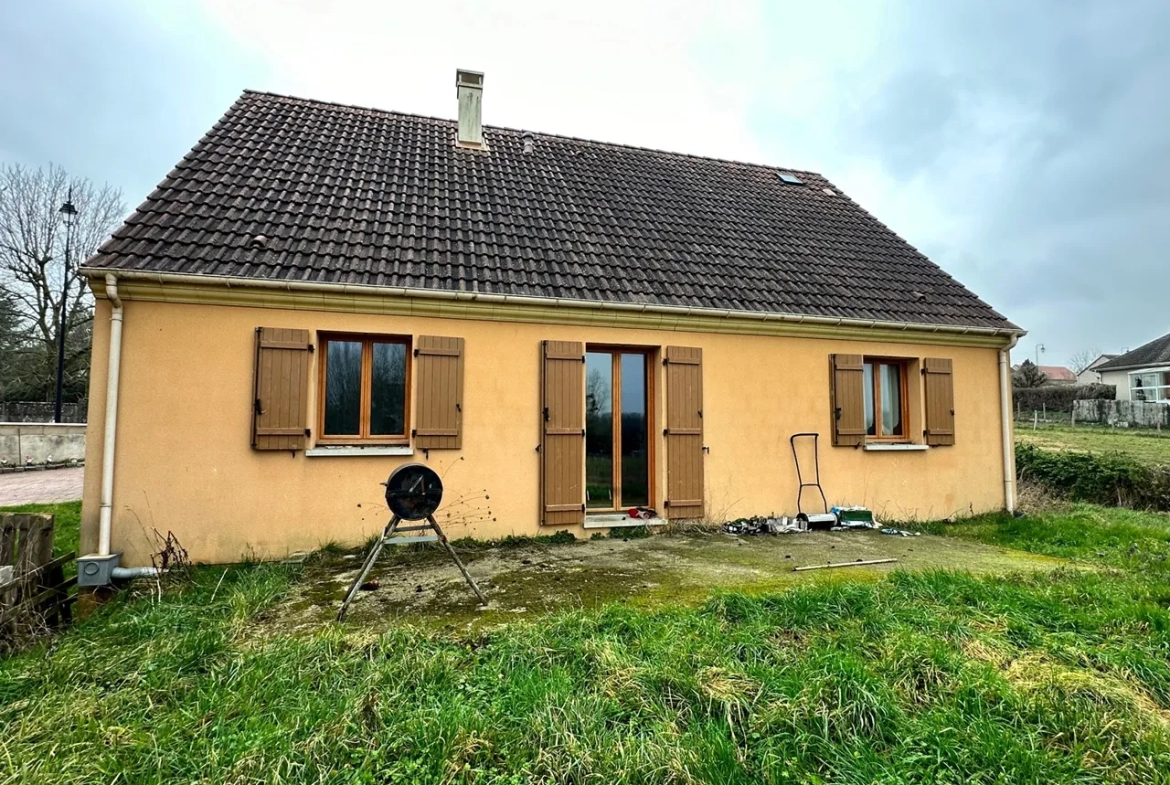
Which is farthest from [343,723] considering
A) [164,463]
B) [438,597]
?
[164,463]

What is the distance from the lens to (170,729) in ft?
7.18

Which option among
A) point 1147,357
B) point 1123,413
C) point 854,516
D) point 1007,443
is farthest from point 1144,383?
point 854,516

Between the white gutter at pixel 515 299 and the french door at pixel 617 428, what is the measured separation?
71 centimetres

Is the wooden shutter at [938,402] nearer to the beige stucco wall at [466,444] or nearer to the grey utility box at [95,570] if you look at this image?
the beige stucco wall at [466,444]

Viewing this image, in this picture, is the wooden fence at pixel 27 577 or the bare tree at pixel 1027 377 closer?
the wooden fence at pixel 27 577

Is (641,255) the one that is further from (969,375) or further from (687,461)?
(969,375)

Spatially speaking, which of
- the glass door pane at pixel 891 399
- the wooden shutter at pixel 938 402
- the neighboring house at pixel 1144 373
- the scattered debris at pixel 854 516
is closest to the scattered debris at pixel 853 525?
the scattered debris at pixel 854 516

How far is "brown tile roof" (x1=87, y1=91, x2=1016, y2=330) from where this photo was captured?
5.50 m

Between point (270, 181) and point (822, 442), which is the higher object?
point (270, 181)

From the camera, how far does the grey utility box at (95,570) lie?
433 centimetres

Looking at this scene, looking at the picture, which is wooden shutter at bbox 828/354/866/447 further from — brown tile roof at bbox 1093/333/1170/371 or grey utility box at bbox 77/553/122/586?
brown tile roof at bbox 1093/333/1170/371

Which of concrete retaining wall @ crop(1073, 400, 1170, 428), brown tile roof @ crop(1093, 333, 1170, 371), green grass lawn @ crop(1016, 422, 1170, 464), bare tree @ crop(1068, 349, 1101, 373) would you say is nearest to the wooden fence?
green grass lawn @ crop(1016, 422, 1170, 464)

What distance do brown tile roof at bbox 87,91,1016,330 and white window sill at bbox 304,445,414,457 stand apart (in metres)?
1.76

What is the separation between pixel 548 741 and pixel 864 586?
2915 mm
